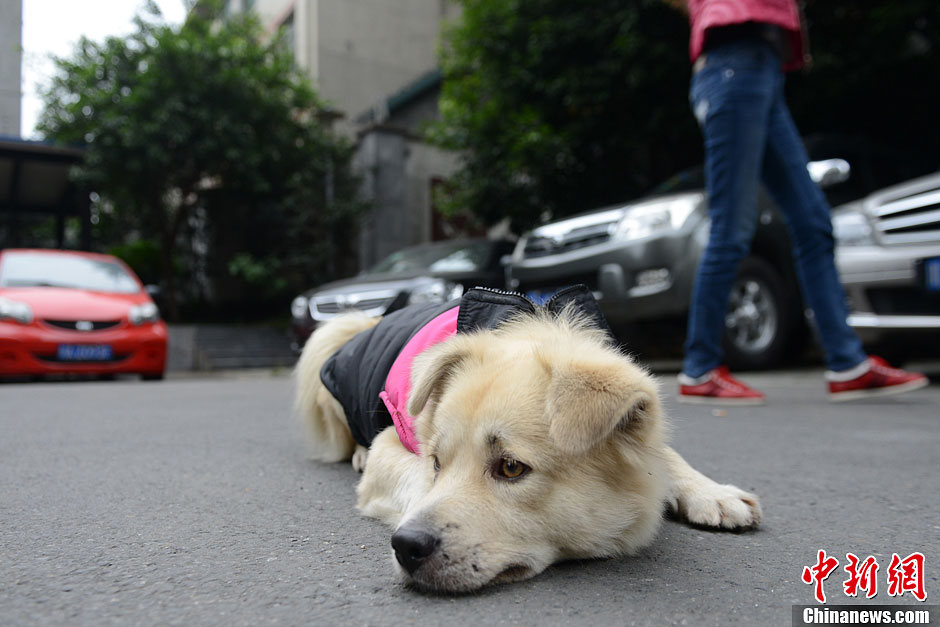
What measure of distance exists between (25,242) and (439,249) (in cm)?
2630

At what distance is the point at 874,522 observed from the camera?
2.26 meters

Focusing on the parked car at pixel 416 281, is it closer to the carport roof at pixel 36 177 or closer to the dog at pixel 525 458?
the dog at pixel 525 458

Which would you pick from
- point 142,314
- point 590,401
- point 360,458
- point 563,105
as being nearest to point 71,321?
point 142,314

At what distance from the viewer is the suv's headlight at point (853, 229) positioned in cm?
602

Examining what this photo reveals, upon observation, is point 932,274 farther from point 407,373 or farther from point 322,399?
point 407,373

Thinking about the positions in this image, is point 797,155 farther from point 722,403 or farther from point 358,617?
point 358,617

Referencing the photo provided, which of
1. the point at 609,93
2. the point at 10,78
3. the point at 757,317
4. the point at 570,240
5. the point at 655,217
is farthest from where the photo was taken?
the point at 10,78

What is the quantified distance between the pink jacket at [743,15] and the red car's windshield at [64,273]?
24.6 feet

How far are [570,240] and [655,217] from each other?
2.98 ft

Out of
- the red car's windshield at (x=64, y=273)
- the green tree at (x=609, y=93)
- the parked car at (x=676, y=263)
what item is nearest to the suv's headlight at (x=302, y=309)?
the red car's windshield at (x=64, y=273)

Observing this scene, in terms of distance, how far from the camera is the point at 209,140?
14.8 m

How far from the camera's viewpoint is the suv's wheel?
7262 millimetres

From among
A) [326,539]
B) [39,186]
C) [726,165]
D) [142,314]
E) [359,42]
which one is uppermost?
[359,42]

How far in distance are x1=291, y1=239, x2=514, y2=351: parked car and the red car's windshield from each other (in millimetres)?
2237
